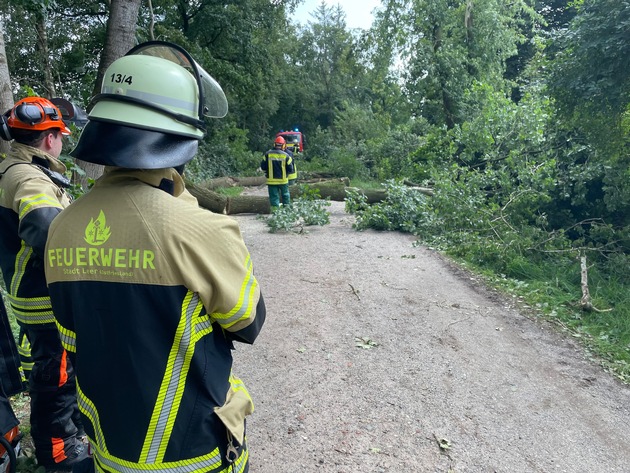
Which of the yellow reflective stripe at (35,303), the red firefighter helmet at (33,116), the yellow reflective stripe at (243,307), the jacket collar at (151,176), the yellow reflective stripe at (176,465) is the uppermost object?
the red firefighter helmet at (33,116)

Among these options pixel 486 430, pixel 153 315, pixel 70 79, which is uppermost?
pixel 70 79

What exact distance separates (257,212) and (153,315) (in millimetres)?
11534

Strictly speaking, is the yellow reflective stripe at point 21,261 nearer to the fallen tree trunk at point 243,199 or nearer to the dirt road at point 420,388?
the dirt road at point 420,388

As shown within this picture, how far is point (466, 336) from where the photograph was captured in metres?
4.80

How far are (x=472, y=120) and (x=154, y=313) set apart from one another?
43.9ft

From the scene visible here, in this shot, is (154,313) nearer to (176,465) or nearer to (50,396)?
(176,465)

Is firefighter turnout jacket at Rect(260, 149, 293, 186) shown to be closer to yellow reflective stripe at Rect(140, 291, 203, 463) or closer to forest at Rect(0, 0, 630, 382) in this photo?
forest at Rect(0, 0, 630, 382)

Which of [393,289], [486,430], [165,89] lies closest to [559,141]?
[393,289]

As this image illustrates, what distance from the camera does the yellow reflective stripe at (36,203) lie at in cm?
237

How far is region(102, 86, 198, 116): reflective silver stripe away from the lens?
4.52 ft

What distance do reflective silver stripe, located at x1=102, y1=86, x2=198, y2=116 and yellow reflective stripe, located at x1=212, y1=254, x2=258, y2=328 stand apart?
0.49m

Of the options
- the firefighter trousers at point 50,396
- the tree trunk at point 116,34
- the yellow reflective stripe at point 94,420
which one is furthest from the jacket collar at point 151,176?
the tree trunk at point 116,34

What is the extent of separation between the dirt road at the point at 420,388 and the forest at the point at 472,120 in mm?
670

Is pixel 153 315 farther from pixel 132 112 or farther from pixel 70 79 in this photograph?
pixel 70 79
